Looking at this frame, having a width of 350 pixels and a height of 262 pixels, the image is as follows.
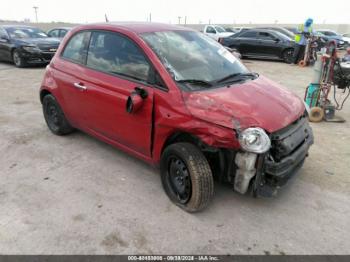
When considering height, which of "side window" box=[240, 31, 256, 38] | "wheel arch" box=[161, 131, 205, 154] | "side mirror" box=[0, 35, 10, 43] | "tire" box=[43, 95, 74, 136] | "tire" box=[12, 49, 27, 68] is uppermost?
"side window" box=[240, 31, 256, 38]

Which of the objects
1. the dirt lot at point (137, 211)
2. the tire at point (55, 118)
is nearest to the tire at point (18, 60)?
the tire at point (55, 118)

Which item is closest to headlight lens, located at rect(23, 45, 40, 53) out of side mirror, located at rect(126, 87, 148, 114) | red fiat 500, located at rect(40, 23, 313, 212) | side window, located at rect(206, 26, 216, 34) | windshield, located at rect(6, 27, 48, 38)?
windshield, located at rect(6, 27, 48, 38)

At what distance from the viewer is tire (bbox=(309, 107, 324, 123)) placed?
5613 millimetres

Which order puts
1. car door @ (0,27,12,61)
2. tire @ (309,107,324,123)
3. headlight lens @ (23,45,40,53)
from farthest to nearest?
car door @ (0,27,12,61) → headlight lens @ (23,45,40,53) → tire @ (309,107,324,123)

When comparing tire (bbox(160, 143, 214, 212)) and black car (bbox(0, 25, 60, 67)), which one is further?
black car (bbox(0, 25, 60, 67))

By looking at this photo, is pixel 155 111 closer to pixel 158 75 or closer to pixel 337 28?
pixel 158 75

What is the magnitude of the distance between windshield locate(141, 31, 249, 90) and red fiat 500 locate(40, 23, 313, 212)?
0.01 meters

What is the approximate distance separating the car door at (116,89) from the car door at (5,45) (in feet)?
31.9

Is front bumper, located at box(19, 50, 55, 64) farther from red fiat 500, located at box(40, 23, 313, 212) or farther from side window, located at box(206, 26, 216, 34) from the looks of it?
side window, located at box(206, 26, 216, 34)

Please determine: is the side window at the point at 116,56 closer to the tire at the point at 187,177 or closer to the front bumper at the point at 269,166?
the tire at the point at 187,177

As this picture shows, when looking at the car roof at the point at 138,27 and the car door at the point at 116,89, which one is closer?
the car door at the point at 116,89

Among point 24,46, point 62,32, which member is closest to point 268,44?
point 62,32

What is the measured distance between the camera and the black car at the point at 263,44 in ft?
47.5

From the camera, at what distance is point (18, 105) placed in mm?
6547
